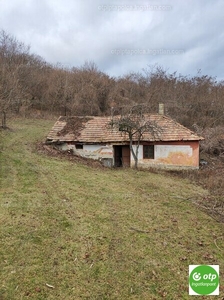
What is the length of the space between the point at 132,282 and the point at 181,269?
128cm

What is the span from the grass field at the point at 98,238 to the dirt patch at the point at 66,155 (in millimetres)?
4183

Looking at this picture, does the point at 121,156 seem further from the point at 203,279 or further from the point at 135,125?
the point at 203,279

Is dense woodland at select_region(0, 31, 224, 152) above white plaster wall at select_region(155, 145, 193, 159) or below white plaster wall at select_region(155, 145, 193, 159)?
above

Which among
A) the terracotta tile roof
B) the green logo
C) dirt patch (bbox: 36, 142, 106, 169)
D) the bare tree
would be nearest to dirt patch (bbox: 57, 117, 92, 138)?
the terracotta tile roof

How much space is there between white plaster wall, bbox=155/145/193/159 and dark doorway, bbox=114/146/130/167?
2.31m

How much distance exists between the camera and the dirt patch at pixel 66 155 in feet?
50.7

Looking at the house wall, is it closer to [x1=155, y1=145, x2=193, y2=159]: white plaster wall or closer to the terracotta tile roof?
[x1=155, y1=145, x2=193, y2=159]: white plaster wall

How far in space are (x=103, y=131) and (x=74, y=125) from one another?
9.34 ft

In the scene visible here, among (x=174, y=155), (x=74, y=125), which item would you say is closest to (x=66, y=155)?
(x=74, y=125)

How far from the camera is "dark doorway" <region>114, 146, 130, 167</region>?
56.0 feet

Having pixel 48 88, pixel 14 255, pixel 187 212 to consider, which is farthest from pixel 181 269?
pixel 48 88

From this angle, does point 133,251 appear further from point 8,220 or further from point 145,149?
point 145,149

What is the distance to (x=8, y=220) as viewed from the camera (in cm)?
657

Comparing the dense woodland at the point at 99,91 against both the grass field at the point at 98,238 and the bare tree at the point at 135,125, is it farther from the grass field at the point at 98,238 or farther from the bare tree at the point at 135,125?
the grass field at the point at 98,238
